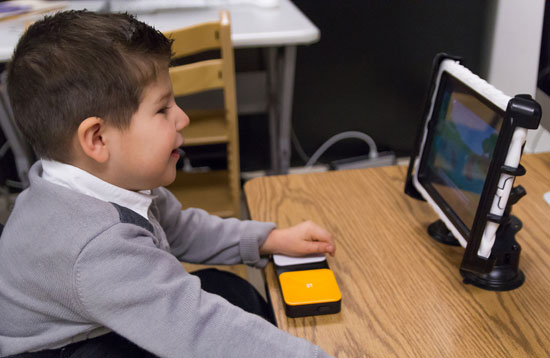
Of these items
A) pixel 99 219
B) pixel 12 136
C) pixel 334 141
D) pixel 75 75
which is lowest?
pixel 334 141

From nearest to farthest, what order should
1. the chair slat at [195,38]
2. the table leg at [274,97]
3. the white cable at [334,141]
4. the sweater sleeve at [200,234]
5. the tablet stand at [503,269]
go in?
the tablet stand at [503,269]
the sweater sleeve at [200,234]
the chair slat at [195,38]
the table leg at [274,97]
the white cable at [334,141]

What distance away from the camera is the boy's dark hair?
583mm

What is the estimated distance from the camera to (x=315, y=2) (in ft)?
6.63

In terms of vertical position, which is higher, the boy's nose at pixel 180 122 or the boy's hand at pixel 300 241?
the boy's nose at pixel 180 122

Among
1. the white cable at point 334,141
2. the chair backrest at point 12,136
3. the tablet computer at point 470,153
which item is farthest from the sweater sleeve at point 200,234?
the white cable at point 334,141

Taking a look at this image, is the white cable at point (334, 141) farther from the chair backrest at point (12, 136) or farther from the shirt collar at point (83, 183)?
the shirt collar at point (83, 183)

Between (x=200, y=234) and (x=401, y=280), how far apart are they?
1.20 ft

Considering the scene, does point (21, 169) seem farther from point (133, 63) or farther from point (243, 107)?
point (133, 63)

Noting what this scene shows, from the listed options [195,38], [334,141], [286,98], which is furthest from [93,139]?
[334,141]

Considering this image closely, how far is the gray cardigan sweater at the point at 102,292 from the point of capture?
1.79 ft

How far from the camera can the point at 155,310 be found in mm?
555

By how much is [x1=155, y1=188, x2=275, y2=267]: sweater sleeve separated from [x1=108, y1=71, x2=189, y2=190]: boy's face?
0.59ft

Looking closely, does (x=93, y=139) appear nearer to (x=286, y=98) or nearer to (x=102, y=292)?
(x=102, y=292)

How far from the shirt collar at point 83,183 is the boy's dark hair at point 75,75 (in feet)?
0.06
